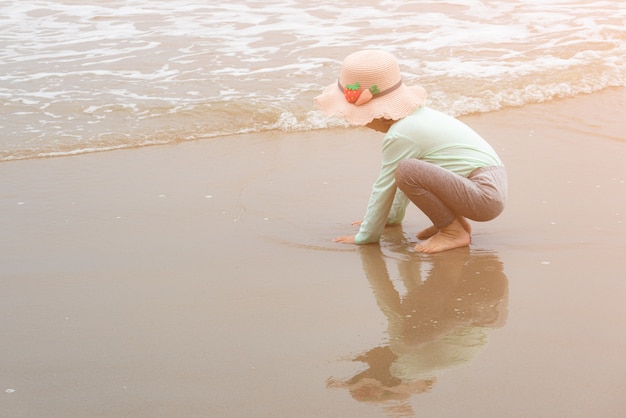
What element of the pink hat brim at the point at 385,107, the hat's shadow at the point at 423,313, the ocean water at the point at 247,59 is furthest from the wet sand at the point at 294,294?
the ocean water at the point at 247,59

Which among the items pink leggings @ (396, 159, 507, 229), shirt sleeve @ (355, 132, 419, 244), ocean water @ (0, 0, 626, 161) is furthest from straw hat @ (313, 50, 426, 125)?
ocean water @ (0, 0, 626, 161)

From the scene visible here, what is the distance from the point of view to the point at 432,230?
13.4 ft

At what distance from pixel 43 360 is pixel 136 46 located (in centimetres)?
655

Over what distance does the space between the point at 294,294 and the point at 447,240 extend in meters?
0.85

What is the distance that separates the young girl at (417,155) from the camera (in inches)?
147

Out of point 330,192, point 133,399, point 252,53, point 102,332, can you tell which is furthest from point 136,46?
point 133,399

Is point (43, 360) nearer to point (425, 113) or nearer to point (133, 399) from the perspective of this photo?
point (133, 399)

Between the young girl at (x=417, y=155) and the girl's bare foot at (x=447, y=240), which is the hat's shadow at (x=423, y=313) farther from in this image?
the young girl at (x=417, y=155)

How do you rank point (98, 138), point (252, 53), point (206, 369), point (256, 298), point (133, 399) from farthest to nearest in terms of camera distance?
point (252, 53) → point (98, 138) → point (256, 298) → point (206, 369) → point (133, 399)

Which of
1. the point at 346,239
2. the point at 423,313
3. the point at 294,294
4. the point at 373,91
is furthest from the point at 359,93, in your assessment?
the point at 423,313

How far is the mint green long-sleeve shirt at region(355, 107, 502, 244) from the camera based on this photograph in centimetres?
378

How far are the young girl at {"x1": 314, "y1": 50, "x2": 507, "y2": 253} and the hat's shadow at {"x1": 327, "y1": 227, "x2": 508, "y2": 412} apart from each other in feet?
0.50

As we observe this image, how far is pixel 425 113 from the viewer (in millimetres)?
3828

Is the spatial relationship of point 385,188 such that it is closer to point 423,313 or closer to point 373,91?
point 373,91
